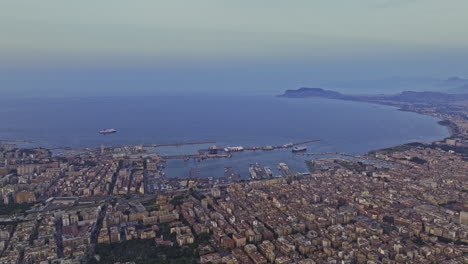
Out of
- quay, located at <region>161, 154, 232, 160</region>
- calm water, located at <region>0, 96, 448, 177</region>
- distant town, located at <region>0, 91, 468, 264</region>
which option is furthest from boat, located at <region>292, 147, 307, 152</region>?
quay, located at <region>161, 154, 232, 160</region>

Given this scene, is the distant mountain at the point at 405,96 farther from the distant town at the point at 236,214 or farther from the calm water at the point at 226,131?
the distant town at the point at 236,214

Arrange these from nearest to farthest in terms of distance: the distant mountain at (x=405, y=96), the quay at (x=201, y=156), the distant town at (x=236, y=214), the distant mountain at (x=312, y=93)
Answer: the distant town at (x=236, y=214)
the quay at (x=201, y=156)
the distant mountain at (x=405, y=96)
the distant mountain at (x=312, y=93)

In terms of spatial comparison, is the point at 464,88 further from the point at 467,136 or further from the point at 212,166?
the point at 212,166

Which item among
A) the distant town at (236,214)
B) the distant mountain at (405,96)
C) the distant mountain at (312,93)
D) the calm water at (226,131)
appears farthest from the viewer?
the distant mountain at (312,93)

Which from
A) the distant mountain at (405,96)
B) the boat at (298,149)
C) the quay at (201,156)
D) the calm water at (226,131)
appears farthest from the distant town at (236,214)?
the distant mountain at (405,96)

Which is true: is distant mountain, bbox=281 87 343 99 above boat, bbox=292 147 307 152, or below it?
above

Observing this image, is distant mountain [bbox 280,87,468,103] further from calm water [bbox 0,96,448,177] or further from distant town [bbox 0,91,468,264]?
distant town [bbox 0,91,468,264]

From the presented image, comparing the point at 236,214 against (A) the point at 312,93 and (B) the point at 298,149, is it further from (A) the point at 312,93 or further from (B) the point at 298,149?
(A) the point at 312,93

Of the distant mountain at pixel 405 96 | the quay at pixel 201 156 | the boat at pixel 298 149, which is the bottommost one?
the quay at pixel 201 156

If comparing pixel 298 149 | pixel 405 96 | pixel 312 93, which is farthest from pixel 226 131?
pixel 312 93
